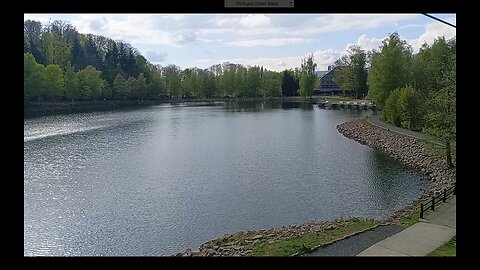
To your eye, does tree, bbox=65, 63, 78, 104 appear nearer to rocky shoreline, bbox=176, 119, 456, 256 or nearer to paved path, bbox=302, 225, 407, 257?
rocky shoreline, bbox=176, 119, 456, 256

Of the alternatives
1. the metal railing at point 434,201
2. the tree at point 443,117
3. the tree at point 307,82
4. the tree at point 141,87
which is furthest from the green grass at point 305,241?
the tree at point 307,82

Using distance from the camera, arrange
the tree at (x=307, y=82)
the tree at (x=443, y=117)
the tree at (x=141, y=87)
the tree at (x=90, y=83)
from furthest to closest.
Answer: the tree at (x=307, y=82) → the tree at (x=141, y=87) → the tree at (x=90, y=83) → the tree at (x=443, y=117)

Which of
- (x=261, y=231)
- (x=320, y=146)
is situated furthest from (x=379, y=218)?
(x=320, y=146)

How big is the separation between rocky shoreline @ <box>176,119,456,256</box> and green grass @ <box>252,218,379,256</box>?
23cm

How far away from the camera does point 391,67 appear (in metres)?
23.0

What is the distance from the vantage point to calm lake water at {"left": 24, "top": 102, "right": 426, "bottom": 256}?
891 centimetres

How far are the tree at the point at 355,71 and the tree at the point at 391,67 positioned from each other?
1356 centimetres

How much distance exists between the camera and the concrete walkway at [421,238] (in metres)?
6.41

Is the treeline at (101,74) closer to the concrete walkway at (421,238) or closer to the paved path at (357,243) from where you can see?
the paved path at (357,243)

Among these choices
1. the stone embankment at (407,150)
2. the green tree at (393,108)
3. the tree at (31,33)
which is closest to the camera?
the tree at (31,33)

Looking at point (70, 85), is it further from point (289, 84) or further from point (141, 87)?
point (289, 84)

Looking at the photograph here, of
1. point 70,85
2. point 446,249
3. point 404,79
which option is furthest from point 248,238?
point 404,79

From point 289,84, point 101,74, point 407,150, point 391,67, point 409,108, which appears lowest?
point 407,150

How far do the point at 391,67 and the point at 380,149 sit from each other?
5606 mm
